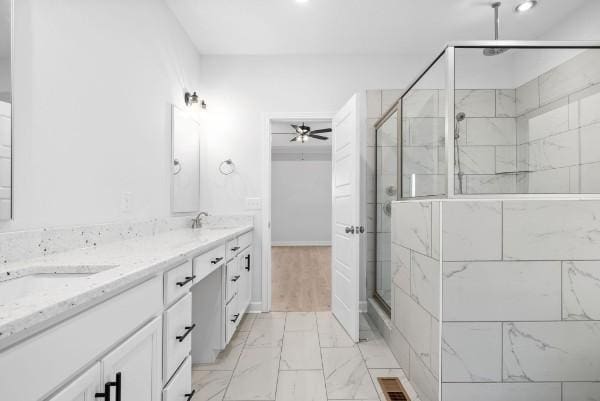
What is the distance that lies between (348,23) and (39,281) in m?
2.72

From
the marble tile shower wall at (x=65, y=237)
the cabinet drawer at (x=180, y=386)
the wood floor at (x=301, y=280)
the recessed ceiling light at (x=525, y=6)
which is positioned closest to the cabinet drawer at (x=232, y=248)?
the marble tile shower wall at (x=65, y=237)

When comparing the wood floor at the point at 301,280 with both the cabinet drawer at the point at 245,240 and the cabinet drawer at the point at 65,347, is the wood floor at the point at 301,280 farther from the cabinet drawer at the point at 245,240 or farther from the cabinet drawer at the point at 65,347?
the cabinet drawer at the point at 65,347

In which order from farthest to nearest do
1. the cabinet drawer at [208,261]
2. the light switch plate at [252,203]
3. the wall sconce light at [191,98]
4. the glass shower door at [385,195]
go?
the light switch plate at [252,203]
the wall sconce light at [191,98]
the glass shower door at [385,195]
the cabinet drawer at [208,261]

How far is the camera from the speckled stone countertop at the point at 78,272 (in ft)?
2.03

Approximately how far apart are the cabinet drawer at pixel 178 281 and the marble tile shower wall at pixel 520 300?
1.17 metres

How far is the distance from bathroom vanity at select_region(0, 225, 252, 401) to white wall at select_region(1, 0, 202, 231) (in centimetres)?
31

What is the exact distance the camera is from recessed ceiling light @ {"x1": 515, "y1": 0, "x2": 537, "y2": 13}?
8.05 ft

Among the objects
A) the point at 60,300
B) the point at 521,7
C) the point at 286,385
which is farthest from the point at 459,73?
the point at 286,385

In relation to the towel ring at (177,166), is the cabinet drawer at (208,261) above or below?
below

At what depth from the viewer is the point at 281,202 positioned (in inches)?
311

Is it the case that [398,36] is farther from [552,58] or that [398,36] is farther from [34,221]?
[34,221]

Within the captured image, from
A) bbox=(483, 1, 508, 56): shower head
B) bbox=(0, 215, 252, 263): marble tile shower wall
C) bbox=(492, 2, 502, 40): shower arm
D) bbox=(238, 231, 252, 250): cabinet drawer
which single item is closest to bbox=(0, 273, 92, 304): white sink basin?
bbox=(0, 215, 252, 263): marble tile shower wall

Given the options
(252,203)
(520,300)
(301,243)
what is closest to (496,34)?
(520,300)

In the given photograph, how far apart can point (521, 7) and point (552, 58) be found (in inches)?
46.4
